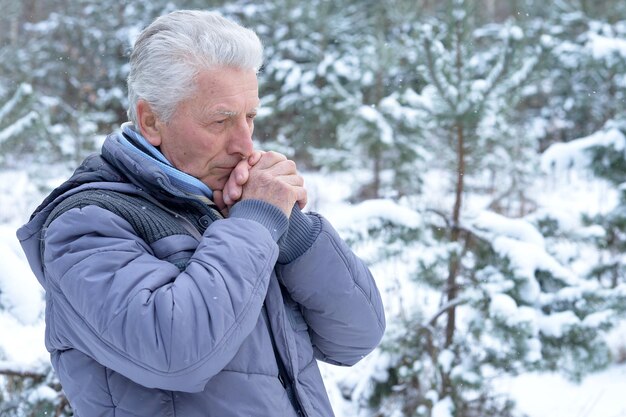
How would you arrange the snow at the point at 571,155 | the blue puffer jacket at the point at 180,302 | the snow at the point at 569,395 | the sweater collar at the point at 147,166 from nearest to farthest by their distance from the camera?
1. the blue puffer jacket at the point at 180,302
2. the sweater collar at the point at 147,166
3. the snow at the point at 569,395
4. the snow at the point at 571,155

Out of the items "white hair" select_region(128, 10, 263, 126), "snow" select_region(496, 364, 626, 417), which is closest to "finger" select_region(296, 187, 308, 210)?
"white hair" select_region(128, 10, 263, 126)

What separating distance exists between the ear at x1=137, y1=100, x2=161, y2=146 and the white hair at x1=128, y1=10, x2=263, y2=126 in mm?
17

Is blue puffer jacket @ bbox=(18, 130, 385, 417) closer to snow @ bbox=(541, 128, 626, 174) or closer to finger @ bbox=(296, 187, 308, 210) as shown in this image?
finger @ bbox=(296, 187, 308, 210)

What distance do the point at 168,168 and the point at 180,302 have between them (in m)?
0.36

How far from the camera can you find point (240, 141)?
1521mm

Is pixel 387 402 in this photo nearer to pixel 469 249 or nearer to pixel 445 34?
pixel 469 249

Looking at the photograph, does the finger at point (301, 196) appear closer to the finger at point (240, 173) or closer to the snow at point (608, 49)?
the finger at point (240, 173)

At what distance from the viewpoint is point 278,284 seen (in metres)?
1.51

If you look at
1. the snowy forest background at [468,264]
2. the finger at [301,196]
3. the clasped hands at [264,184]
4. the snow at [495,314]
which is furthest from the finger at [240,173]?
the snow at [495,314]

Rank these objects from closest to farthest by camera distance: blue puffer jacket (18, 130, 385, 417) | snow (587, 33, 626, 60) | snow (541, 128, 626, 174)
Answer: blue puffer jacket (18, 130, 385, 417) → snow (541, 128, 626, 174) → snow (587, 33, 626, 60)

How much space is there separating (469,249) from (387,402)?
108 centimetres

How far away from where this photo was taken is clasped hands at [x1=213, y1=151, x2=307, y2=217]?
1434 mm

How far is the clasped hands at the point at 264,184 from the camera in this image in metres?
1.43

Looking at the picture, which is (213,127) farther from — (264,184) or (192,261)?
(192,261)
